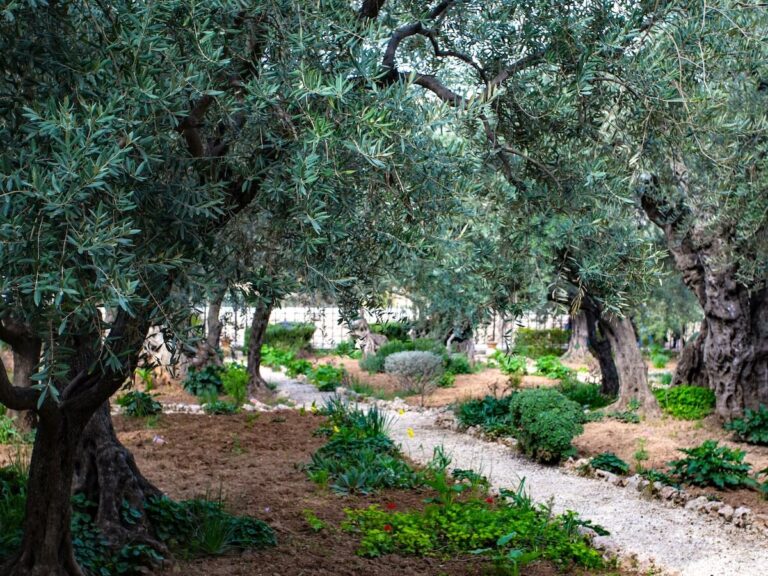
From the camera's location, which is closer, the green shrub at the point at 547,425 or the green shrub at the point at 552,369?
the green shrub at the point at 547,425

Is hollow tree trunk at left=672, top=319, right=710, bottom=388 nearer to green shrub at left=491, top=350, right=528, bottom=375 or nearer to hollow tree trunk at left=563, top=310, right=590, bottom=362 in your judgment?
green shrub at left=491, top=350, right=528, bottom=375

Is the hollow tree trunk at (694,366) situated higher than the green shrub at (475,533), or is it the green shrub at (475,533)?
the hollow tree trunk at (694,366)

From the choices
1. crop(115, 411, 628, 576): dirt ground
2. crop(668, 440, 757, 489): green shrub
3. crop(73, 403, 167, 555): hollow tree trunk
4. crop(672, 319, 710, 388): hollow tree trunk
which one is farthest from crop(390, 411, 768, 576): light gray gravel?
crop(672, 319, 710, 388): hollow tree trunk

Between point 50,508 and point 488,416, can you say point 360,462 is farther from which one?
point 488,416

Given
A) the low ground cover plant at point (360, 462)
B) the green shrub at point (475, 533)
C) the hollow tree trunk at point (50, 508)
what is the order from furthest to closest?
the low ground cover plant at point (360, 462) < the green shrub at point (475, 533) < the hollow tree trunk at point (50, 508)

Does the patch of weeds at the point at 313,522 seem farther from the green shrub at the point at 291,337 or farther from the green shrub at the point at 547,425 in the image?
the green shrub at the point at 291,337

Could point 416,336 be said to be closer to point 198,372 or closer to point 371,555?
point 198,372

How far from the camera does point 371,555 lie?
582 centimetres

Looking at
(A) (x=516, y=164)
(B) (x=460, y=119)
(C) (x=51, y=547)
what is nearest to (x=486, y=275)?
(A) (x=516, y=164)

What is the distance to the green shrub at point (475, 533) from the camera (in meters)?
6.01

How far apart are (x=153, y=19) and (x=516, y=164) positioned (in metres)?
2.96

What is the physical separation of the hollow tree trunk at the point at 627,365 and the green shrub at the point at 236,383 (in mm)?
6107

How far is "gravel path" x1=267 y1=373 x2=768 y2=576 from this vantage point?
268 inches

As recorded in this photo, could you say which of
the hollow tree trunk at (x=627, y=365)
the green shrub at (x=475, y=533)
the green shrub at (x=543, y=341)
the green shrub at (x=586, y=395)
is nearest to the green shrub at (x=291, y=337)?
the green shrub at (x=543, y=341)
